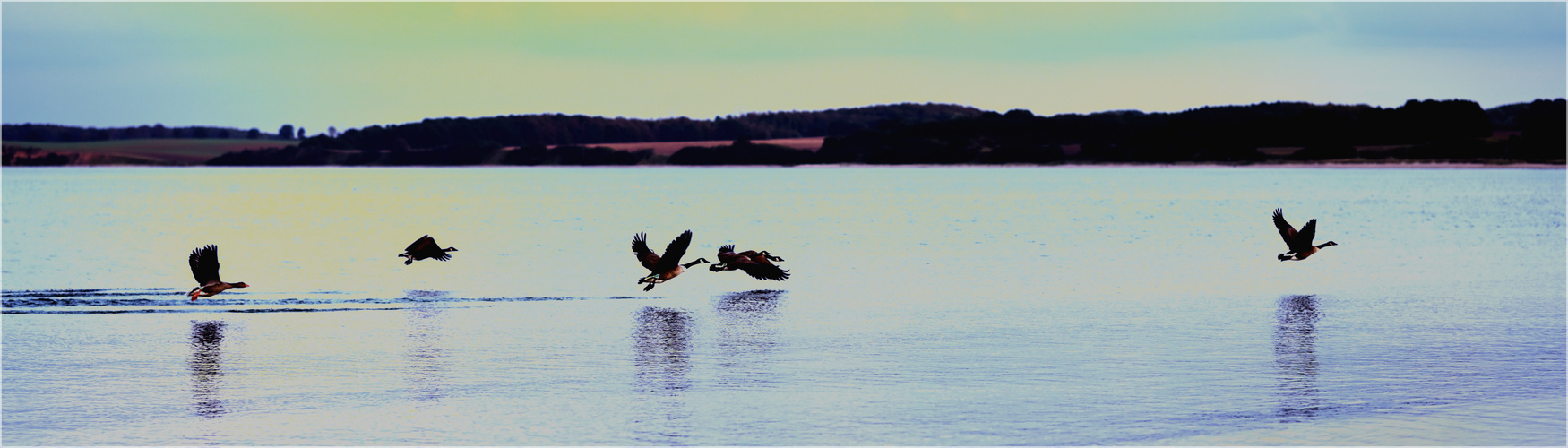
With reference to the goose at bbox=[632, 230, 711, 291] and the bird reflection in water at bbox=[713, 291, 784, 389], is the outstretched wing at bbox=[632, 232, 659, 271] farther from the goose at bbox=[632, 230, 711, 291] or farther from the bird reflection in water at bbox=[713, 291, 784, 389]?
the bird reflection in water at bbox=[713, 291, 784, 389]

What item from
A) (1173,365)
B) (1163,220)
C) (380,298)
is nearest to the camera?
(1173,365)

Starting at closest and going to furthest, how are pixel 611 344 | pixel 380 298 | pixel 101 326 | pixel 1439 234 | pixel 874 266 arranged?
pixel 611 344 → pixel 101 326 → pixel 380 298 → pixel 874 266 → pixel 1439 234

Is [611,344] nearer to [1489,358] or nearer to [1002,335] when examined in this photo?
[1002,335]

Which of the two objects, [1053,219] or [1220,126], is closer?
[1053,219]

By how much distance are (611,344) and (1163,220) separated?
3433 centimetres

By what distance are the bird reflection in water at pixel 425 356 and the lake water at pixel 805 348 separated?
0.17 feet

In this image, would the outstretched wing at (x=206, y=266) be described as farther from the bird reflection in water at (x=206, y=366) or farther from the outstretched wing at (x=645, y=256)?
the outstretched wing at (x=645, y=256)

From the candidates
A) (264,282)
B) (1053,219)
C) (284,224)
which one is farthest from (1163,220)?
(264,282)

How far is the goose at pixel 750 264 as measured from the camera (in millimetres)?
19359

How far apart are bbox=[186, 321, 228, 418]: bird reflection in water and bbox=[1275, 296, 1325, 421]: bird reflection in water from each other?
7.82 metres

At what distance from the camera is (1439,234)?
3575cm

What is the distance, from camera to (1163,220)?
4606 cm

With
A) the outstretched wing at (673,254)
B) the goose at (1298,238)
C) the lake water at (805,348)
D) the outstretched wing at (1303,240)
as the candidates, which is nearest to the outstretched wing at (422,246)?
the lake water at (805,348)

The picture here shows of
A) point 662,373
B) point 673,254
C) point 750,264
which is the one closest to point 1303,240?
point 750,264
